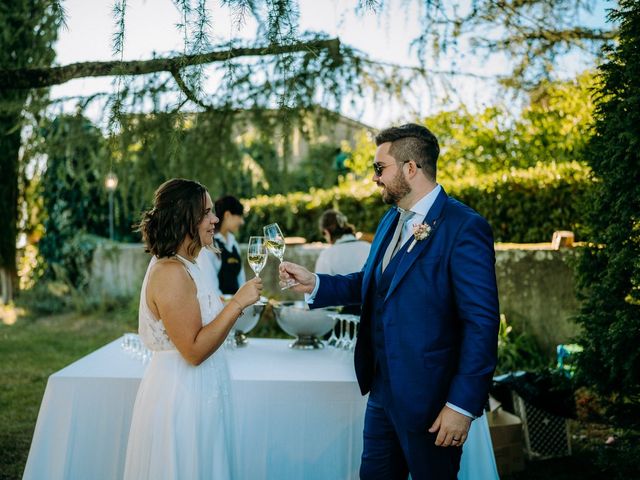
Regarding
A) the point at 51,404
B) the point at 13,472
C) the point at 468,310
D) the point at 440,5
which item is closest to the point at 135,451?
the point at 51,404

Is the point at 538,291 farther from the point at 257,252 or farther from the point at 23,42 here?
the point at 23,42

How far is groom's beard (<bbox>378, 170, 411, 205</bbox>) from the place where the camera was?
2.39m

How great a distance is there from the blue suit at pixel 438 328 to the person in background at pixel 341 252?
2732 mm

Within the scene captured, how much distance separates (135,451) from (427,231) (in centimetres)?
138

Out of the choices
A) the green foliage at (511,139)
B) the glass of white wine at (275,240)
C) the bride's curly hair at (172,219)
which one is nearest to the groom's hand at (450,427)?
the glass of white wine at (275,240)

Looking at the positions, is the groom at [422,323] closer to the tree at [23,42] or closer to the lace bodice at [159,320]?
the lace bodice at [159,320]

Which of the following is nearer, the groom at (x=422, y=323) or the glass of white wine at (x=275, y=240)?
the groom at (x=422, y=323)

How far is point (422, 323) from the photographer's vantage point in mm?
Answer: 2188

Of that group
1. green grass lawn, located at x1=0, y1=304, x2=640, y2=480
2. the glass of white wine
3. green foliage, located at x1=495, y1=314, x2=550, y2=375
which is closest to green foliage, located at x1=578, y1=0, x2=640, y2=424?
green grass lawn, located at x1=0, y1=304, x2=640, y2=480

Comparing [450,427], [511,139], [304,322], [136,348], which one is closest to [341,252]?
[304,322]

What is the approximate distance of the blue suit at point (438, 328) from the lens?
6.81 feet

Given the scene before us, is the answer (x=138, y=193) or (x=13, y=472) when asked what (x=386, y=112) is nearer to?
(x=138, y=193)

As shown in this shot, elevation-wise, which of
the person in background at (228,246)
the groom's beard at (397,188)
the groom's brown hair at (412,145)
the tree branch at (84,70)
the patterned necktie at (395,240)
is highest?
the tree branch at (84,70)

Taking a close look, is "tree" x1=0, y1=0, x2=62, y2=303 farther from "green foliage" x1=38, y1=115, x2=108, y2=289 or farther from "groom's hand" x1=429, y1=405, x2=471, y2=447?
"green foliage" x1=38, y1=115, x2=108, y2=289
